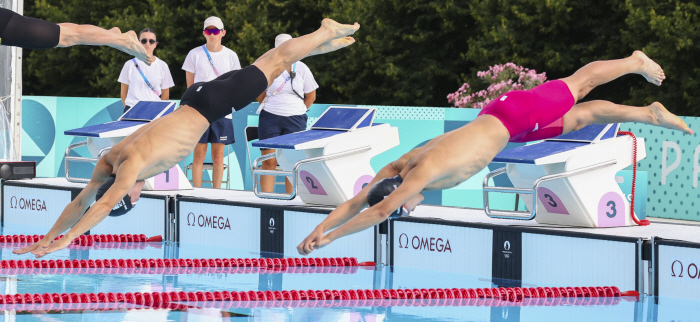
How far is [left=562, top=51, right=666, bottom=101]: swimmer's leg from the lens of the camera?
638cm

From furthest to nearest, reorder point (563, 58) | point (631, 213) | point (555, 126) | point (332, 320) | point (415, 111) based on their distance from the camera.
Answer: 1. point (563, 58)
2. point (415, 111)
3. point (631, 213)
4. point (555, 126)
5. point (332, 320)

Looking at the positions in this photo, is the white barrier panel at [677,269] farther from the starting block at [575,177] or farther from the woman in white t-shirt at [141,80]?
the woman in white t-shirt at [141,80]

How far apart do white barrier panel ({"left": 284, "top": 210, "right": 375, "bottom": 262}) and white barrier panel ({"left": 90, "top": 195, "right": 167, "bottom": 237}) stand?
1.63m

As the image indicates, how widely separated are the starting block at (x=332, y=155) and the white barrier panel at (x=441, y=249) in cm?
84

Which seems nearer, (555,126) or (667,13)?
(555,126)

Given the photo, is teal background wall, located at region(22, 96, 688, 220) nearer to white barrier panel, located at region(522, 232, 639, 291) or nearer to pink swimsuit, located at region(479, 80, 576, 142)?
white barrier panel, located at region(522, 232, 639, 291)

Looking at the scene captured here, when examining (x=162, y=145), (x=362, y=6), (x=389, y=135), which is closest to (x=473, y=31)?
(x=362, y=6)

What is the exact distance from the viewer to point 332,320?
19.8 ft

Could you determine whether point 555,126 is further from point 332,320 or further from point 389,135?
point 389,135

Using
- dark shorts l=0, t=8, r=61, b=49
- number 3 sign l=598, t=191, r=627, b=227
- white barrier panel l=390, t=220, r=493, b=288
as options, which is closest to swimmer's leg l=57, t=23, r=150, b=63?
dark shorts l=0, t=8, r=61, b=49

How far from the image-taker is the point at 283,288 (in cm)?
722

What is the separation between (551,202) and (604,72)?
1.62 meters

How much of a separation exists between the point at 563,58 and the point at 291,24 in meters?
7.67

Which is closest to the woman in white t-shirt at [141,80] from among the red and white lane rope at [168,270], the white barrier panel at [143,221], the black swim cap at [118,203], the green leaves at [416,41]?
the white barrier panel at [143,221]
